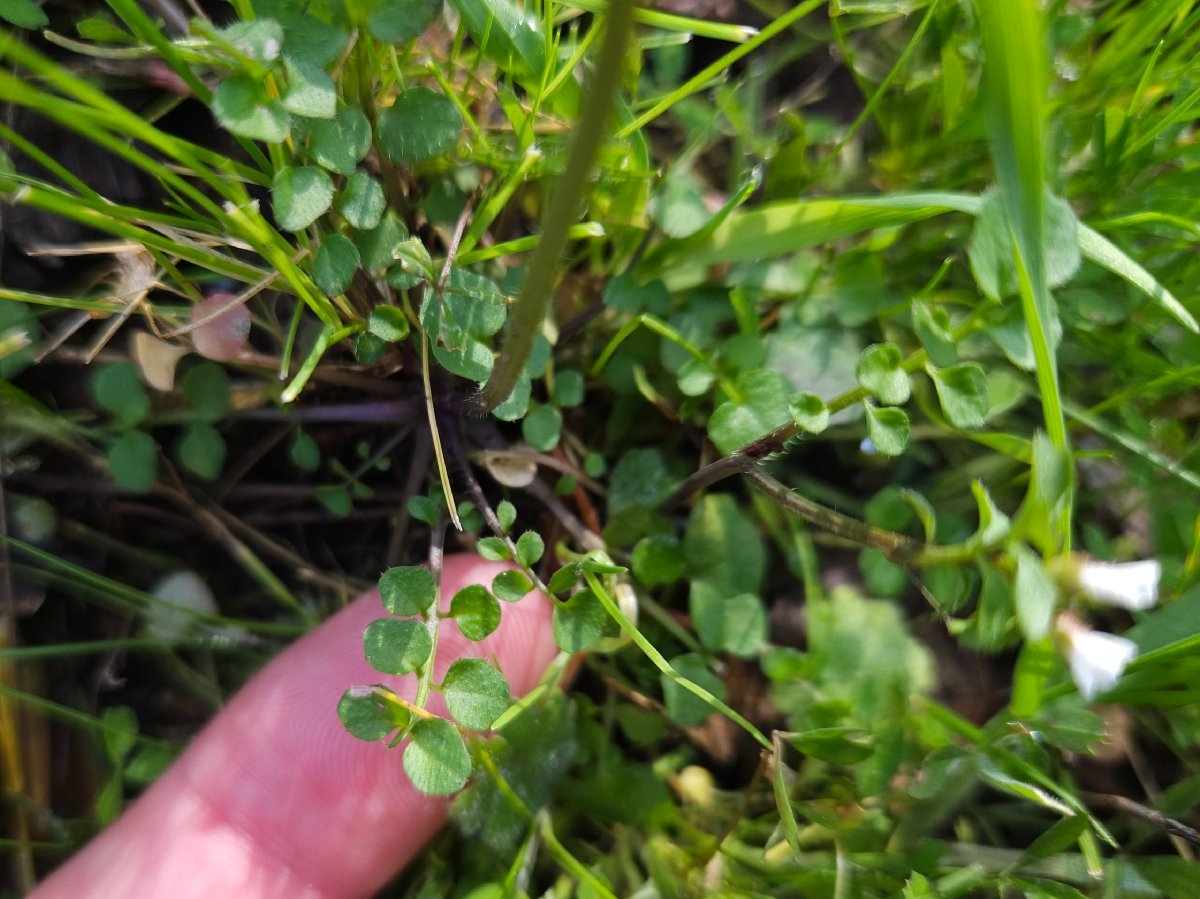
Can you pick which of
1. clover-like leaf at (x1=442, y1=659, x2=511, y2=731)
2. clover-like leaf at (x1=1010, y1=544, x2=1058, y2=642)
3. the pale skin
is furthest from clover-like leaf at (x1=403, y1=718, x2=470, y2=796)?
clover-like leaf at (x1=1010, y1=544, x2=1058, y2=642)

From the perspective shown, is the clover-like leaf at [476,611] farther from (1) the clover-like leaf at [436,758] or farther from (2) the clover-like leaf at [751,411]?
(2) the clover-like leaf at [751,411]

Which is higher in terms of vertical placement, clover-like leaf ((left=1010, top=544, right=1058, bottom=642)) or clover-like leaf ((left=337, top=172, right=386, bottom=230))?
clover-like leaf ((left=337, top=172, right=386, bottom=230))

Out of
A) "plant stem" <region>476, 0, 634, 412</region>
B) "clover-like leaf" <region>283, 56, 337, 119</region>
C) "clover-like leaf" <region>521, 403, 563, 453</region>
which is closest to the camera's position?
"plant stem" <region>476, 0, 634, 412</region>

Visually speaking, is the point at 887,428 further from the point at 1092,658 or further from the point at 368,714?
the point at 368,714

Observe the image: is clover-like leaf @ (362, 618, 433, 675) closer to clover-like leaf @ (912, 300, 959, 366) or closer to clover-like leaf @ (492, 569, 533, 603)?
clover-like leaf @ (492, 569, 533, 603)

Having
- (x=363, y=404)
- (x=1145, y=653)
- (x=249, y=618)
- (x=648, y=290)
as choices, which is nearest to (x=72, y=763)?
(x=249, y=618)

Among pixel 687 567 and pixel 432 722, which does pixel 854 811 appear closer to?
pixel 687 567
